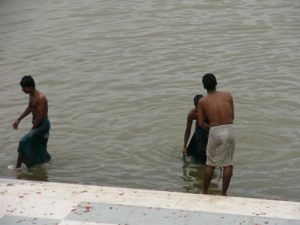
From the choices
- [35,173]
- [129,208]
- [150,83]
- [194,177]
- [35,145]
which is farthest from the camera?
[150,83]

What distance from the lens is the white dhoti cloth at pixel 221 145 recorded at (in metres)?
8.46

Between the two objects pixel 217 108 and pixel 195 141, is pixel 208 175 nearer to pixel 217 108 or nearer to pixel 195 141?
pixel 217 108

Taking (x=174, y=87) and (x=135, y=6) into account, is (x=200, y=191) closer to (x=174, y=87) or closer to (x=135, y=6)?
(x=174, y=87)

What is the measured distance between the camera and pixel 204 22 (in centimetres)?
1759

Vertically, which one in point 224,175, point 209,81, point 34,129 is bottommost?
point 224,175

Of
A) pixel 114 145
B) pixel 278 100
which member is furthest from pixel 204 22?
pixel 114 145

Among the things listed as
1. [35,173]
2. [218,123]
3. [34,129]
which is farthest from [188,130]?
[35,173]

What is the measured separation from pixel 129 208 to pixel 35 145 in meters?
2.75

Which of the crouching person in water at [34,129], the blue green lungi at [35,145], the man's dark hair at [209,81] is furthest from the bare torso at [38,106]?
the man's dark hair at [209,81]

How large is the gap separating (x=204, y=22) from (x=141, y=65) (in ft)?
11.0

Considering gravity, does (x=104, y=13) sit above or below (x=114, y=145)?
above

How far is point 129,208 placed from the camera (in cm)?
794

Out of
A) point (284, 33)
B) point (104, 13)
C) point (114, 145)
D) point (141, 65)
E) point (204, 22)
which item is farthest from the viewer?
point (104, 13)

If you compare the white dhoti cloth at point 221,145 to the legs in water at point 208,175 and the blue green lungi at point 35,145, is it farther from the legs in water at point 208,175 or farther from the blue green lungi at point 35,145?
the blue green lungi at point 35,145
